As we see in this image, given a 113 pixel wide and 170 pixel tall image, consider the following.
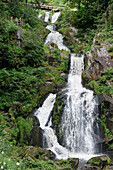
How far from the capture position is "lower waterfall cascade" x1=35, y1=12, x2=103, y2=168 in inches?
502

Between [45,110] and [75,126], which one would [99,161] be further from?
[45,110]

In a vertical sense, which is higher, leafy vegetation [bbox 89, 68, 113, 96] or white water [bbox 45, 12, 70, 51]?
white water [bbox 45, 12, 70, 51]

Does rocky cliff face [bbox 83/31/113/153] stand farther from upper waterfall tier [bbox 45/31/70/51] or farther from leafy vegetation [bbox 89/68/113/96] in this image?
upper waterfall tier [bbox 45/31/70/51]

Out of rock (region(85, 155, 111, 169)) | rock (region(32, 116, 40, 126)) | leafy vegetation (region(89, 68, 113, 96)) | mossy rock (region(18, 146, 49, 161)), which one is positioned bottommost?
rock (region(85, 155, 111, 169))

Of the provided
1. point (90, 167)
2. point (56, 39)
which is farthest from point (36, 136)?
point (56, 39)

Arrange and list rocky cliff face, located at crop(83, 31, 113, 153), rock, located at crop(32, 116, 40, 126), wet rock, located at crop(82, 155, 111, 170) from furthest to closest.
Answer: rocky cliff face, located at crop(83, 31, 113, 153), rock, located at crop(32, 116, 40, 126), wet rock, located at crop(82, 155, 111, 170)

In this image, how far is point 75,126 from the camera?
45.3ft

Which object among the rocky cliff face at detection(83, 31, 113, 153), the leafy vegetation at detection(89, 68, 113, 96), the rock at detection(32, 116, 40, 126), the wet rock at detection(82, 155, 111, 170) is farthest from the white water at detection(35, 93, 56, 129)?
the wet rock at detection(82, 155, 111, 170)

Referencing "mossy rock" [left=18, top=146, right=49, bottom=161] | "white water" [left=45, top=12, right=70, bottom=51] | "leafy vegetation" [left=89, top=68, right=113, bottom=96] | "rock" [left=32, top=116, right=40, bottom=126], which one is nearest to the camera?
"mossy rock" [left=18, top=146, right=49, bottom=161]

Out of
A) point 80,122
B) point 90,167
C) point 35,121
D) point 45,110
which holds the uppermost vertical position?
point 45,110

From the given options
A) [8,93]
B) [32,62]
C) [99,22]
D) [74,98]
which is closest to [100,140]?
[74,98]

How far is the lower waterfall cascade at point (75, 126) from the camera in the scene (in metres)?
12.8

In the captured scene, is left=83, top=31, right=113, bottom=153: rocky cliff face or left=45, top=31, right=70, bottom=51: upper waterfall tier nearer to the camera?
left=83, top=31, right=113, bottom=153: rocky cliff face

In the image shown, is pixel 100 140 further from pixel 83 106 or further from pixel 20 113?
pixel 20 113
